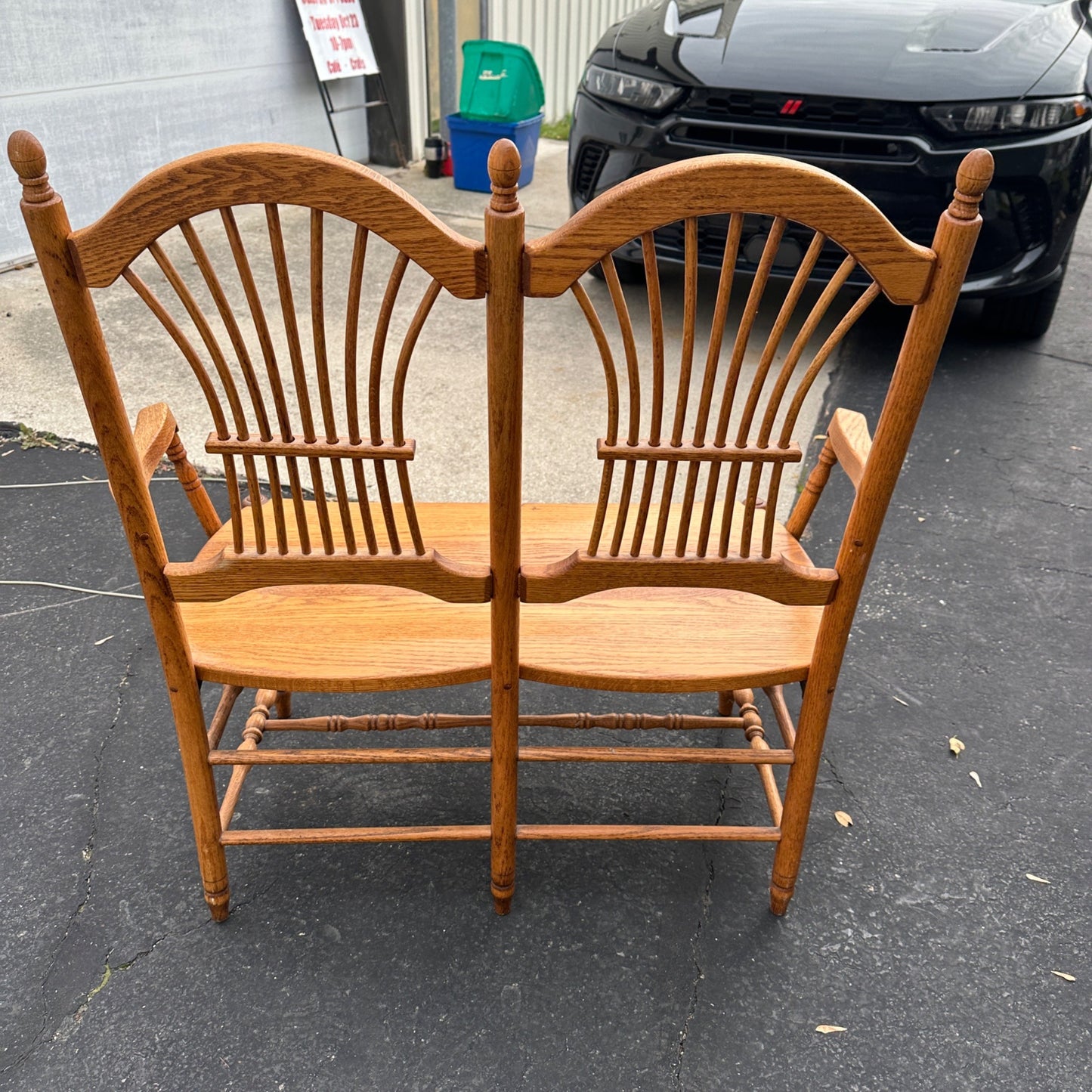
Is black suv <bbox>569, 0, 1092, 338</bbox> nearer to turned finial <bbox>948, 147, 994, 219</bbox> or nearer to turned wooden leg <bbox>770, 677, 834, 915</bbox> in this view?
turned wooden leg <bbox>770, 677, 834, 915</bbox>

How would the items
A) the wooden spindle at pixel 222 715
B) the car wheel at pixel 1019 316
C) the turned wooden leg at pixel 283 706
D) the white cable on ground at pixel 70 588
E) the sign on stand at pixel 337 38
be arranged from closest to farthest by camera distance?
the wooden spindle at pixel 222 715 < the turned wooden leg at pixel 283 706 < the white cable on ground at pixel 70 588 < the car wheel at pixel 1019 316 < the sign on stand at pixel 337 38

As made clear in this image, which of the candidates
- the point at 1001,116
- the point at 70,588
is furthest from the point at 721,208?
the point at 1001,116

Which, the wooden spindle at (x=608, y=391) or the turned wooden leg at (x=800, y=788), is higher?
the wooden spindle at (x=608, y=391)

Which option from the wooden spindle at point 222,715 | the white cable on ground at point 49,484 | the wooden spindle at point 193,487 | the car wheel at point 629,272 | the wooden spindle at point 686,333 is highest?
the wooden spindle at point 686,333

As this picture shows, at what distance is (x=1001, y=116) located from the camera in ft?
11.3

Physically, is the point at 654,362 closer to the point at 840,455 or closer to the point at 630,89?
the point at 840,455

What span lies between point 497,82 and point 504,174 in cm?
520

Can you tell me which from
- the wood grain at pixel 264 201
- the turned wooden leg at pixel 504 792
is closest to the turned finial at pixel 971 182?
the wood grain at pixel 264 201

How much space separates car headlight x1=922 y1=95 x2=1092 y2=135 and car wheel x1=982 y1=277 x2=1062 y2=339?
2.73 feet

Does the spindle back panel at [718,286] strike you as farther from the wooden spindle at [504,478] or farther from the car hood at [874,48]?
the car hood at [874,48]

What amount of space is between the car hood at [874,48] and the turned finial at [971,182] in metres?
2.63

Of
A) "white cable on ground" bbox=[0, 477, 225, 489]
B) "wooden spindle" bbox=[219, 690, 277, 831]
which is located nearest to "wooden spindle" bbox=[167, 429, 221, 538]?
"wooden spindle" bbox=[219, 690, 277, 831]

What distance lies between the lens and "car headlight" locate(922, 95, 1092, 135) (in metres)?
3.43

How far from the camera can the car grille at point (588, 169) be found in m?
3.95
